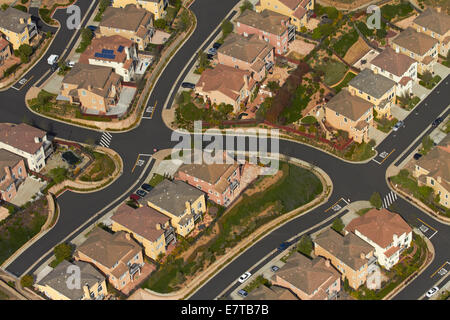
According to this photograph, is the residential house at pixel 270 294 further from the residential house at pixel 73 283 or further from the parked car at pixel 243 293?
the residential house at pixel 73 283

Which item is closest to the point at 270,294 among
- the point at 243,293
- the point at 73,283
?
the point at 243,293

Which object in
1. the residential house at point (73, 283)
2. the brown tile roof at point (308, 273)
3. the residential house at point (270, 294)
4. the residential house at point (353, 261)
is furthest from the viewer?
the residential house at point (353, 261)

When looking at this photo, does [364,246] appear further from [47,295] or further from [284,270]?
[47,295]

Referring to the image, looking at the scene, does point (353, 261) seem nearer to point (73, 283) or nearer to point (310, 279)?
point (310, 279)

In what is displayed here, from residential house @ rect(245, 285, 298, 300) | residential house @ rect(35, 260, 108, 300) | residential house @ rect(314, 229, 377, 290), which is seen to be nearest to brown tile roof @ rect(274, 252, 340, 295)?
residential house @ rect(245, 285, 298, 300)

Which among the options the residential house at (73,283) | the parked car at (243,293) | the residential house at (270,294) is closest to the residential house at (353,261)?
the residential house at (270,294)
